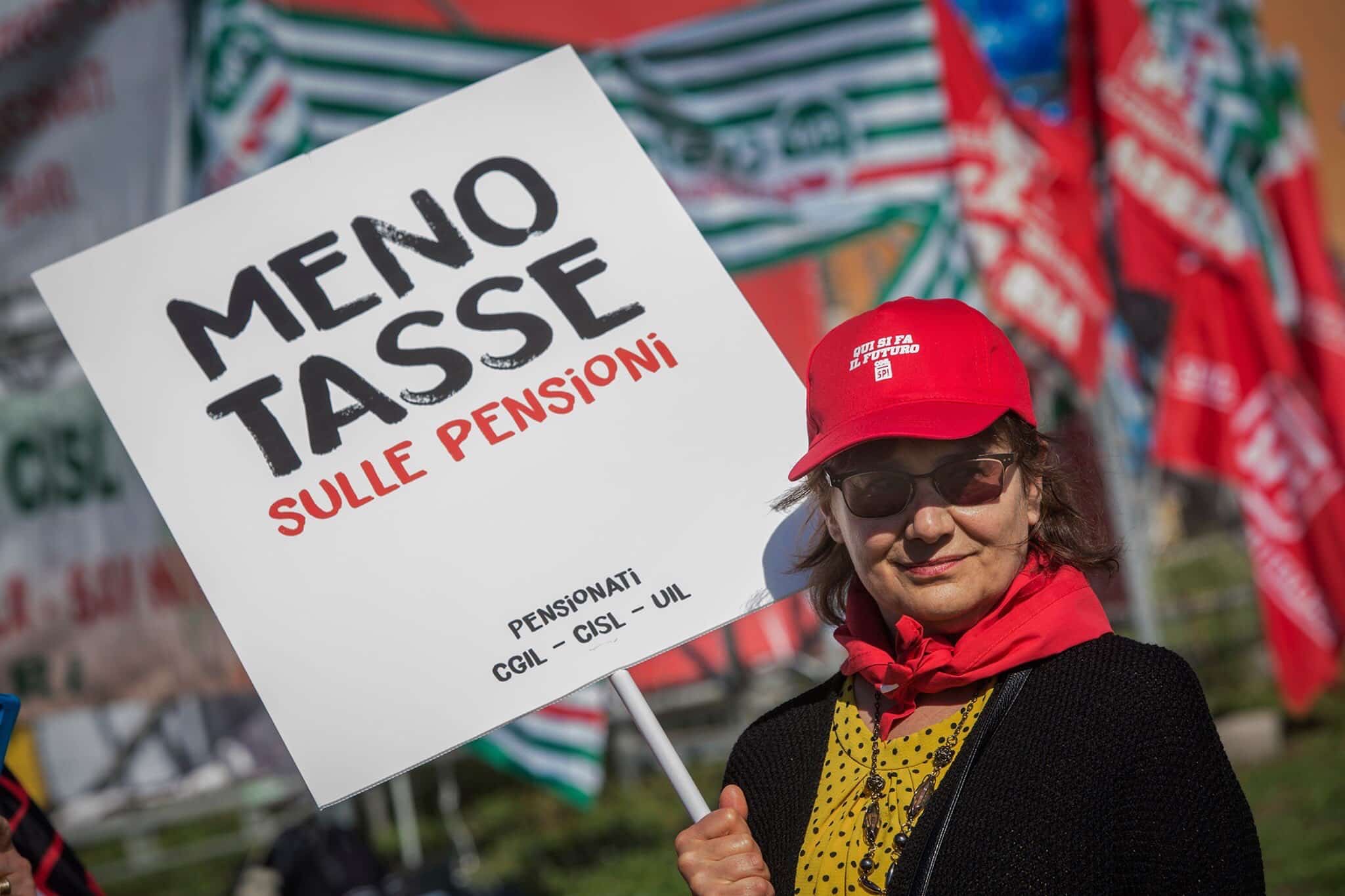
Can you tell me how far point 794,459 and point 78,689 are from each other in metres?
4.23

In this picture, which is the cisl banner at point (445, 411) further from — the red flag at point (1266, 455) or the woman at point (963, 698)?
the red flag at point (1266, 455)

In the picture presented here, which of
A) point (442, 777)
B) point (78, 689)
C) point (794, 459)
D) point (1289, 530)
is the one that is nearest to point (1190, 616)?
point (1289, 530)

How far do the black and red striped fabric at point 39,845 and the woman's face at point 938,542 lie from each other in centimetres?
132

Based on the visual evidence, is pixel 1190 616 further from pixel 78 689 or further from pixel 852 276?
pixel 78 689

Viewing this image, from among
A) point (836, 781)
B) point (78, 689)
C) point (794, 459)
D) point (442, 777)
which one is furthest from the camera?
point (442, 777)

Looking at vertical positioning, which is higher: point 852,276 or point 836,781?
point 852,276

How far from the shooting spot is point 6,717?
1.84 m

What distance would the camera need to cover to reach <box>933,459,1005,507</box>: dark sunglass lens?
65.2 inches

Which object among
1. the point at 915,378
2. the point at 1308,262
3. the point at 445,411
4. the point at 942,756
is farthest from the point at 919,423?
the point at 1308,262

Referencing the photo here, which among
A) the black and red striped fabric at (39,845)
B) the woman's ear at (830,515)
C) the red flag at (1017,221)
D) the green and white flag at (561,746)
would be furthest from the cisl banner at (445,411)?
the red flag at (1017,221)

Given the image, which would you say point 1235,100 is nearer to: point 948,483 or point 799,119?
point 799,119

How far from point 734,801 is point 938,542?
43 centimetres

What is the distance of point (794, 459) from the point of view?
2.03 meters

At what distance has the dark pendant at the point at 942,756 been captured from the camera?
1.60m
